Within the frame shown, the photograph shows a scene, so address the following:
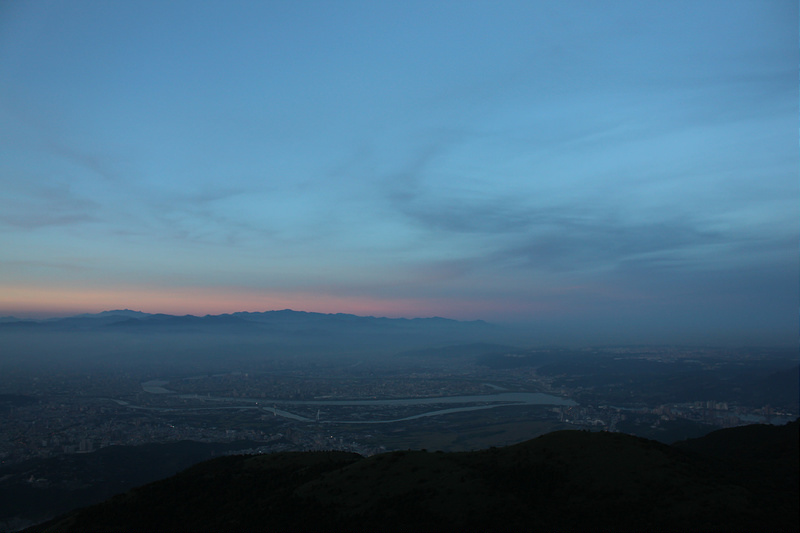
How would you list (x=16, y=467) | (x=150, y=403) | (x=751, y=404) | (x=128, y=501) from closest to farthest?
(x=128, y=501), (x=16, y=467), (x=751, y=404), (x=150, y=403)

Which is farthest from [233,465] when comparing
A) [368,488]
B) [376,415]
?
[376,415]

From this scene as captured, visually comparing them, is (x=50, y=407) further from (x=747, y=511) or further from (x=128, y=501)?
(x=747, y=511)

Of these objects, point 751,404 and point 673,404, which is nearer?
point 751,404

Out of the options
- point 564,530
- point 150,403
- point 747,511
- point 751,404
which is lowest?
point 150,403

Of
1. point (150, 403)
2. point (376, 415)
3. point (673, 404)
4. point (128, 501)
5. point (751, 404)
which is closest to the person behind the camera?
point (128, 501)

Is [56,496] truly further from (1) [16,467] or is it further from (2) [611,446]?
(2) [611,446]

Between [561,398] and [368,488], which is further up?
[368,488]

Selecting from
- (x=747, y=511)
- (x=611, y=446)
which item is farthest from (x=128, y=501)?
(x=747, y=511)
